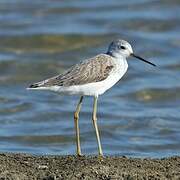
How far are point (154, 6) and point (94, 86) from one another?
12165mm

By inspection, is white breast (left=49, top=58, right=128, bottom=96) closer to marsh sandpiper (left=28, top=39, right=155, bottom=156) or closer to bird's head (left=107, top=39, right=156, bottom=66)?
marsh sandpiper (left=28, top=39, right=155, bottom=156)

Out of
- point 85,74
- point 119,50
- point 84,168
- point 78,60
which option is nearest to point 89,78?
point 85,74

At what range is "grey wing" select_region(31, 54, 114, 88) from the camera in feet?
29.0

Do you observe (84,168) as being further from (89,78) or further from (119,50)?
(119,50)

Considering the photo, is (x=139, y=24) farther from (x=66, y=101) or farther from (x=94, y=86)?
(x=94, y=86)

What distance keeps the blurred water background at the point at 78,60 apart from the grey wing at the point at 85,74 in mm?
2786

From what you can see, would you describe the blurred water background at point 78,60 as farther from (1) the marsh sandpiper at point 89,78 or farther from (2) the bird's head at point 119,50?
(1) the marsh sandpiper at point 89,78

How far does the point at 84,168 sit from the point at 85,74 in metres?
1.39

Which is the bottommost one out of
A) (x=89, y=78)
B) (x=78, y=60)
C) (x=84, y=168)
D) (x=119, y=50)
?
(x=84, y=168)

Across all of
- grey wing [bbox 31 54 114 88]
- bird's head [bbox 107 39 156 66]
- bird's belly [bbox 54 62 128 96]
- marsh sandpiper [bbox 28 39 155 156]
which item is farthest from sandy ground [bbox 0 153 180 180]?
bird's head [bbox 107 39 156 66]

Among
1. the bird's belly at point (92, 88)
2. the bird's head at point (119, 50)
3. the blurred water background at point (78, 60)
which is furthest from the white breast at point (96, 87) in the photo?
the blurred water background at point (78, 60)

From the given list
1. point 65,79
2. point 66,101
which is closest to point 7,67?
point 66,101

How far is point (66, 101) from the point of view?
1469cm

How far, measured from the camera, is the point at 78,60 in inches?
666
